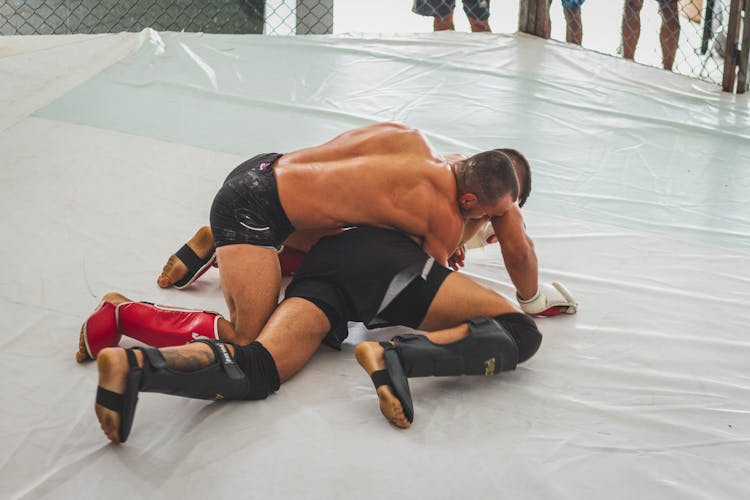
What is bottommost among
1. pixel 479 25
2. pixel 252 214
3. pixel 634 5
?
pixel 252 214

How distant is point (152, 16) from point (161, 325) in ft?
13.8

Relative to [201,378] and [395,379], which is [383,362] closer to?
[395,379]

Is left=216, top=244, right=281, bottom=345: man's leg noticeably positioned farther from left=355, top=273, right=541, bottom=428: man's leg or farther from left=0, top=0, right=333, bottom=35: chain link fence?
left=0, top=0, right=333, bottom=35: chain link fence

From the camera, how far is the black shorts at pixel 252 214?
83.2 inches

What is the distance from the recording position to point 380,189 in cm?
205

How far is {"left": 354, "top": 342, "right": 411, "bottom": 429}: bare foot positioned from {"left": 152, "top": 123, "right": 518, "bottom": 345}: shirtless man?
322 millimetres

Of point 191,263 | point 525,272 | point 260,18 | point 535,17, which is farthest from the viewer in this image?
point 260,18

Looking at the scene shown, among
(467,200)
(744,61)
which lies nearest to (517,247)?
(467,200)

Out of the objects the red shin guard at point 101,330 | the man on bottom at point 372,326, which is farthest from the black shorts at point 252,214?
the red shin guard at point 101,330

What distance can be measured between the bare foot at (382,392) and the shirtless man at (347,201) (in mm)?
322

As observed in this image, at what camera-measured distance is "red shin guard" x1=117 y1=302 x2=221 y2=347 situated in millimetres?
2010

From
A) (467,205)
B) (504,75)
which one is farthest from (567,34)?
(467,205)

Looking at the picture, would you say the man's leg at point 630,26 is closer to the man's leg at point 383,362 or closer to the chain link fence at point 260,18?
the chain link fence at point 260,18

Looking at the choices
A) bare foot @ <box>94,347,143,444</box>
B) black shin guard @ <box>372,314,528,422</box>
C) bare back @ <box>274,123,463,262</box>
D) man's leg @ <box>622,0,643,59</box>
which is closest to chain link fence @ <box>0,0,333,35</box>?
man's leg @ <box>622,0,643,59</box>
